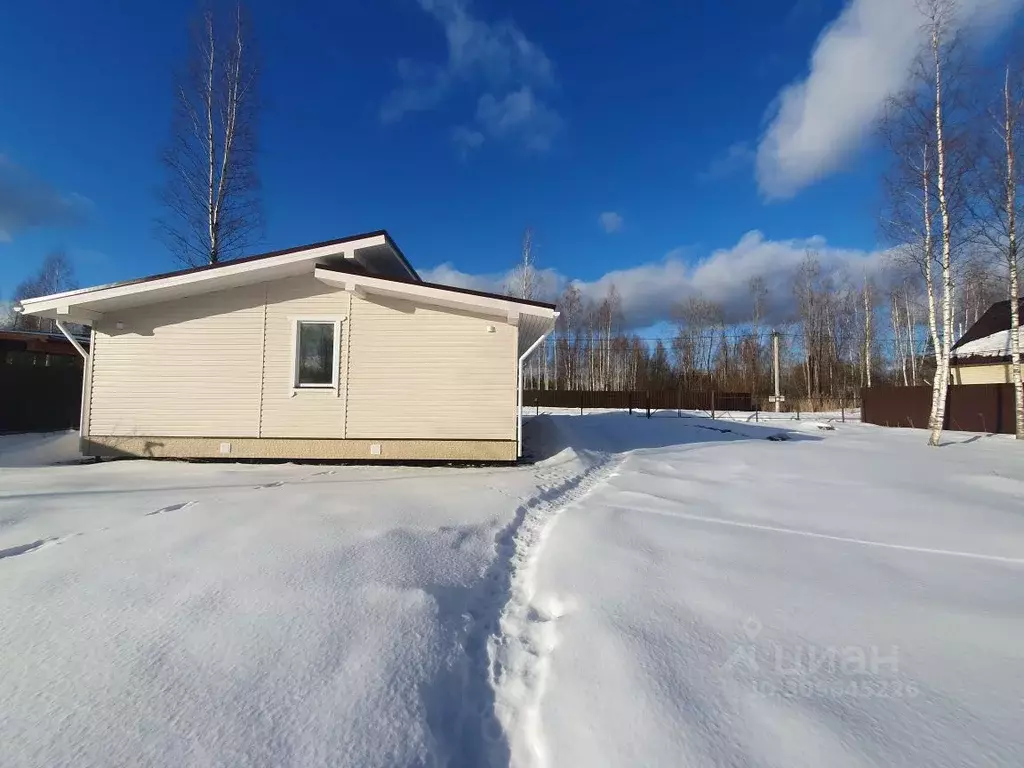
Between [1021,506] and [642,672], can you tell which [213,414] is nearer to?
[642,672]

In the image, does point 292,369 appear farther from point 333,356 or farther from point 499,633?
point 499,633

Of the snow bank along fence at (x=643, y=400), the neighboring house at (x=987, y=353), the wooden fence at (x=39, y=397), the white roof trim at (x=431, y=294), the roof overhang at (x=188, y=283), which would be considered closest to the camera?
the roof overhang at (x=188, y=283)

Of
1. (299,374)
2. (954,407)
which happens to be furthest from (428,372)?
(954,407)

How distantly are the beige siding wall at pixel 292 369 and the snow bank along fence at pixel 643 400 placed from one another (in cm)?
2072

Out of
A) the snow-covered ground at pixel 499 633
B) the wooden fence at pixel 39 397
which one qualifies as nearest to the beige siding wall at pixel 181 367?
the snow-covered ground at pixel 499 633

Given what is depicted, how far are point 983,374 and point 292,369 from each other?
23408mm

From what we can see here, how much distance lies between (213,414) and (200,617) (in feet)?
21.4

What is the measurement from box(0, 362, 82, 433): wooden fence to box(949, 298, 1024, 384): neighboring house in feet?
93.1

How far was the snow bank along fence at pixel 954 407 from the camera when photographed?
1459cm

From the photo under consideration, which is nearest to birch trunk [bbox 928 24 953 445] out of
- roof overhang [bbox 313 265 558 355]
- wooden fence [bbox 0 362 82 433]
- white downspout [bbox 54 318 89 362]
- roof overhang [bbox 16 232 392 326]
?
roof overhang [bbox 313 265 558 355]

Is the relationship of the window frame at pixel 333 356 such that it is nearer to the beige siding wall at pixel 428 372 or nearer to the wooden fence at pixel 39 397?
the beige siding wall at pixel 428 372

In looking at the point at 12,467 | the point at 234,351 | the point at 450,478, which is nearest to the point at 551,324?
the point at 450,478

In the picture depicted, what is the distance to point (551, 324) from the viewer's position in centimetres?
793

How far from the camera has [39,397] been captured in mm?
11398
